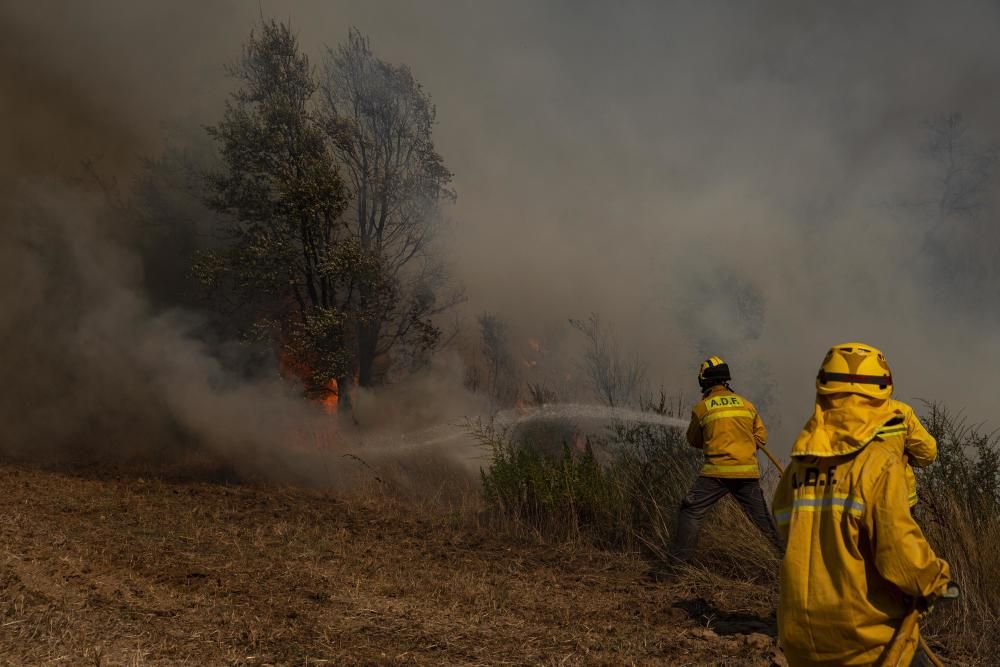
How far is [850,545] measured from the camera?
7.12 feet

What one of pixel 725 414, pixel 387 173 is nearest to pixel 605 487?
pixel 725 414

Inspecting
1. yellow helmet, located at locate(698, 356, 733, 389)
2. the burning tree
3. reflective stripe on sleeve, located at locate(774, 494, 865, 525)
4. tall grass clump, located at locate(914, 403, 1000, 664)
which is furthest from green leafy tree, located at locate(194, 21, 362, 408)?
reflective stripe on sleeve, located at locate(774, 494, 865, 525)

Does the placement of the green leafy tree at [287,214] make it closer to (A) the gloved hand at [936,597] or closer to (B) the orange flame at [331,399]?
(B) the orange flame at [331,399]

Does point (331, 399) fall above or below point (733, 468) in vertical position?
above

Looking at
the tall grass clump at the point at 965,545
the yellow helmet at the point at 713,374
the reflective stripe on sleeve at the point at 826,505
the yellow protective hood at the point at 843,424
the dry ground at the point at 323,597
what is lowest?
the dry ground at the point at 323,597

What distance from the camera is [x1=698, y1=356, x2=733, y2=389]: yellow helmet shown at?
5832mm

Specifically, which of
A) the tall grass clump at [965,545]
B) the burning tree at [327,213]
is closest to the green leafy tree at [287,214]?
the burning tree at [327,213]

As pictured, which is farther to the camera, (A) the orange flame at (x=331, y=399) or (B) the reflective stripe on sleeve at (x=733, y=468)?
(A) the orange flame at (x=331, y=399)

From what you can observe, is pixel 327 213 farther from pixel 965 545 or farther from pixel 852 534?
pixel 852 534

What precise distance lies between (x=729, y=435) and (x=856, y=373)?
3.38m

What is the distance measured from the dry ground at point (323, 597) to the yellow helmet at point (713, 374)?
1558 millimetres

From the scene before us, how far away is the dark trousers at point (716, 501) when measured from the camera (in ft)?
18.1

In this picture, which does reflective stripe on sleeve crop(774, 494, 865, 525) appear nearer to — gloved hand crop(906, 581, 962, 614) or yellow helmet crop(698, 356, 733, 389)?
gloved hand crop(906, 581, 962, 614)

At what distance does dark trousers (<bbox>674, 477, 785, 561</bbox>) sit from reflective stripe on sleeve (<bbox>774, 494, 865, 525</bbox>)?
128 inches
